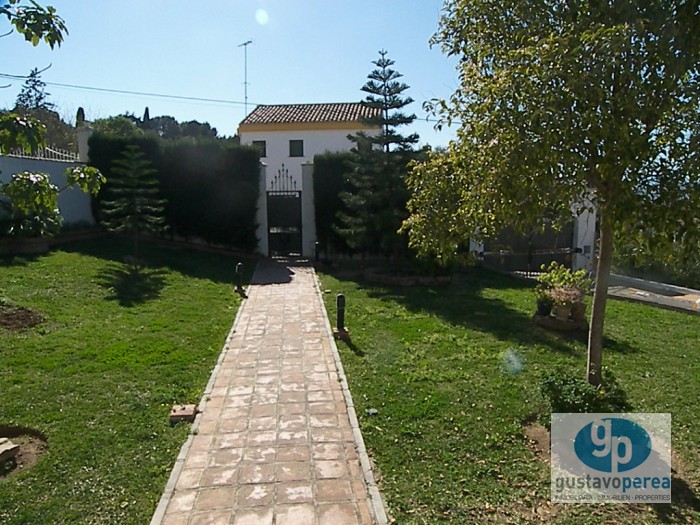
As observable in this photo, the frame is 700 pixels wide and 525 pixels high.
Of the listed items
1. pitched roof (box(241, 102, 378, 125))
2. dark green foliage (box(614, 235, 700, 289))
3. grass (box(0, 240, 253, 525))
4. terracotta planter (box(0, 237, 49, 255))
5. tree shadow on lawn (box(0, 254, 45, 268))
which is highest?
pitched roof (box(241, 102, 378, 125))

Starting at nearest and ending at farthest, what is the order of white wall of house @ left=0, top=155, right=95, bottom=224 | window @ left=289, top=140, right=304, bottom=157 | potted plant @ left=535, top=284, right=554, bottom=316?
potted plant @ left=535, top=284, right=554, bottom=316 → white wall of house @ left=0, top=155, right=95, bottom=224 → window @ left=289, top=140, right=304, bottom=157

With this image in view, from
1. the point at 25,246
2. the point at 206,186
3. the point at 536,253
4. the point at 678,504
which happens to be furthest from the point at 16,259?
the point at 536,253

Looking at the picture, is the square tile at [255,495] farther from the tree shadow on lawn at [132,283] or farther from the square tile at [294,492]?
the tree shadow on lawn at [132,283]

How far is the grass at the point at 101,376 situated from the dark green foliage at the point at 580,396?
3.30 m

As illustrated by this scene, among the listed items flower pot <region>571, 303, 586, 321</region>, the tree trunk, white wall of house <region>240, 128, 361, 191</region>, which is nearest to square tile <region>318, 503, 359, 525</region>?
the tree trunk

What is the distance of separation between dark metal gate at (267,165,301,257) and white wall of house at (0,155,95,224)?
5.66 meters

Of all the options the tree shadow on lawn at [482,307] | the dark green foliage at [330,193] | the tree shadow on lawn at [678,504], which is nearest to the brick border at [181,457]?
the tree shadow on lawn at [678,504]

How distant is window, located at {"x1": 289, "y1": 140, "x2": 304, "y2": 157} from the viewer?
28.1 m

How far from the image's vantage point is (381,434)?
4496mm

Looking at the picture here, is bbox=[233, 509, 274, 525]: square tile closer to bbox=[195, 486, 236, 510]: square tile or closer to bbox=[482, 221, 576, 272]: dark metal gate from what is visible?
bbox=[195, 486, 236, 510]: square tile

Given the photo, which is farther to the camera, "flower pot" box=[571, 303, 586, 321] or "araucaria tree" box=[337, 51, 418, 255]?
"araucaria tree" box=[337, 51, 418, 255]

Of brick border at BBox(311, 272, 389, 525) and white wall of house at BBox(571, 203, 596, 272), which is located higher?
white wall of house at BBox(571, 203, 596, 272)

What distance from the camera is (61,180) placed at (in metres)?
14.7

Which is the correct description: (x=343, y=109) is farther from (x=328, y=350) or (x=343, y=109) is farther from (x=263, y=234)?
(x=328, y=350)
